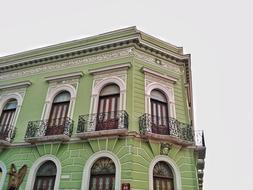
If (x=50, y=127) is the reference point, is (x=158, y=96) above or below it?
above

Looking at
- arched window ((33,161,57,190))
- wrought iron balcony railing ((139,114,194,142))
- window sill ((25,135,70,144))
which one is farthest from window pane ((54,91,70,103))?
wrought iron balcony railing ((139,114,194,142))

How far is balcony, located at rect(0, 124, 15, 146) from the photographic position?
10.7 m

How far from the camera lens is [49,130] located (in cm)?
1060

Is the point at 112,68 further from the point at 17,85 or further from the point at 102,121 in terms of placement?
the point at 17,85

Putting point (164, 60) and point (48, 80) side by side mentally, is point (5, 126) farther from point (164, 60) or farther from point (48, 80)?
point (164, 60)

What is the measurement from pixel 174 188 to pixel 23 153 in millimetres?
6748

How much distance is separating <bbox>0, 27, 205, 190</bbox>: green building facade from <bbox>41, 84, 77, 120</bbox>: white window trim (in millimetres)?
51

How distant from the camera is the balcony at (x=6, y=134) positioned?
35.2ft

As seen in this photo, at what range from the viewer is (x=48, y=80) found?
1223 centimetres

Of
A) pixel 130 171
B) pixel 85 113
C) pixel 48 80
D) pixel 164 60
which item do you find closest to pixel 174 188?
pixel 130 171

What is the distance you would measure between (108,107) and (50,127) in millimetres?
2830

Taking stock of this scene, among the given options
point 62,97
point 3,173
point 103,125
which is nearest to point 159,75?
point 103,125

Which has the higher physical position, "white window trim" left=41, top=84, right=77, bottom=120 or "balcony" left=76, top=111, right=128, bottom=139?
"white window trim" left=41, top=84, right=77, bottom=120

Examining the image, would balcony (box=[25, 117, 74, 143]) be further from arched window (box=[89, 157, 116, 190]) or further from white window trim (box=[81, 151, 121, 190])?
arched window (box=[89, 157, 116, 190])
